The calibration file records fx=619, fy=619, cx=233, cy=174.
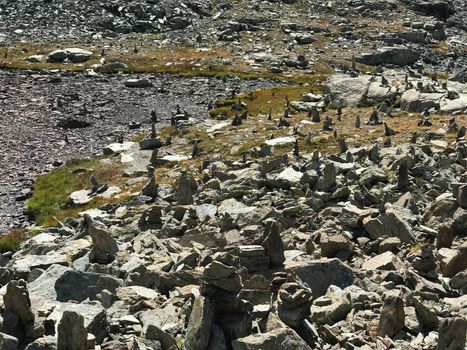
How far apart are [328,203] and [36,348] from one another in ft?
55.5

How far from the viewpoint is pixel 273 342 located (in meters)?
14.1

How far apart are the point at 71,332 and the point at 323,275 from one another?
8.28m

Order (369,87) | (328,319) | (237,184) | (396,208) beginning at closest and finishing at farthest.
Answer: (328,319), (396,208), (237,184), (369,87)

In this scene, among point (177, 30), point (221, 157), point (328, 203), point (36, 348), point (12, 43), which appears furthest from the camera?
point (177, 30)

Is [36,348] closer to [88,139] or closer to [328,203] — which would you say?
[328,203]

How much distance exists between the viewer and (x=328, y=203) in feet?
93.3

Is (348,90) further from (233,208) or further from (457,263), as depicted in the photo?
(457,263)

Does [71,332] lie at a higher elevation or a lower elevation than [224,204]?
higher

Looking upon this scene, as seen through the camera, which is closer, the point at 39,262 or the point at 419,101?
the point at 39,262

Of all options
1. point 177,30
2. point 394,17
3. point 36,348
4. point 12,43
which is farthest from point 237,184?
point 394,17

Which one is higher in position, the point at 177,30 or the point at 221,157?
the point at 221,157

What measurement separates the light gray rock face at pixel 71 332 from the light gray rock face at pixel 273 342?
347cm

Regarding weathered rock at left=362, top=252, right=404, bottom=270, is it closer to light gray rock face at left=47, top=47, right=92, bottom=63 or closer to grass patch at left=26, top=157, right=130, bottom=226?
grass patch at left=26, top=157, right=130, bottom=226

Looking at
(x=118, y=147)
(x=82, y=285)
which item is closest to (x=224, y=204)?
(x=82, y=285)
